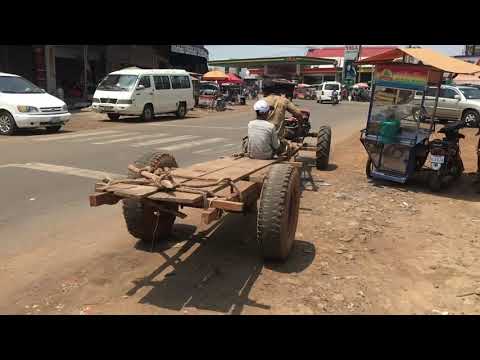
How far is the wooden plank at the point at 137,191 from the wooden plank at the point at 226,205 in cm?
53

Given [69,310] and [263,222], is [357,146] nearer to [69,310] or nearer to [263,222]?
[263,222]

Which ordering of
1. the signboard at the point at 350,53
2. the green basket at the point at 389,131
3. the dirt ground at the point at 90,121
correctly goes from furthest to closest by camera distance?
the signboard at the point at 350,53 < the dirt ground at the point at 90,121 < the green basket at the point at 389,131

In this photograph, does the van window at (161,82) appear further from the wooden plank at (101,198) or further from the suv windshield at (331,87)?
the suv windshield at (331,87)

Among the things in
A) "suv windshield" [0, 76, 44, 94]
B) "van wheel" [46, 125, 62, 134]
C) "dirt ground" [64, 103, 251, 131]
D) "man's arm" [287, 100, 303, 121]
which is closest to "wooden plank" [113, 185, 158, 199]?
"man's arm" [287, 100, 303, 121]

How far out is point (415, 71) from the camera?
7.73 m

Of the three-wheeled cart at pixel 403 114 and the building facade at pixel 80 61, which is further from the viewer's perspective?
the building facade at pixel 80 61

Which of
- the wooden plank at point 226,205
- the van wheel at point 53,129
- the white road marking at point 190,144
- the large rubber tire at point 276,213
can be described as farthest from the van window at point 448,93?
the wooden plank at point 226,205

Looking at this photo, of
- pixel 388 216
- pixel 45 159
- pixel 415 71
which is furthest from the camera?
pixel 45 159

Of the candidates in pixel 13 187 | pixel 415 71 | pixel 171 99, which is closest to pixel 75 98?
pixel 171 99

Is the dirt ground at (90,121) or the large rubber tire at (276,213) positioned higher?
the large rubber tire at (276,213)

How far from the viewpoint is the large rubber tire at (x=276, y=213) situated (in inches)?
159

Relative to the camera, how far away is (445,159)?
786 centimetres

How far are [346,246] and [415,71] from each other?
4.19 metres

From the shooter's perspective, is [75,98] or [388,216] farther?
[75,98]
